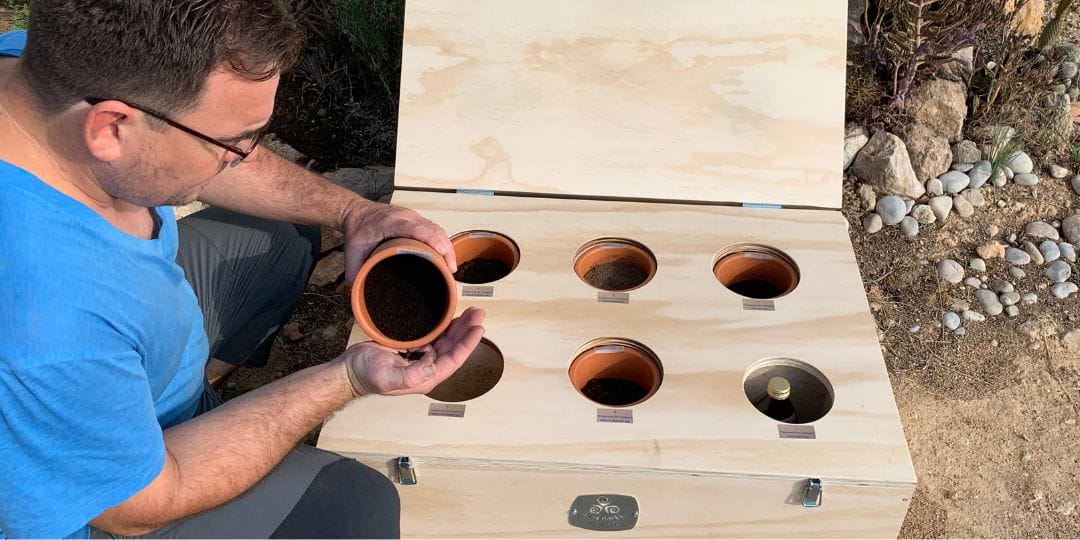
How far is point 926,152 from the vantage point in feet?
10.3

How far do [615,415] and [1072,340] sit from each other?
184 centimetres

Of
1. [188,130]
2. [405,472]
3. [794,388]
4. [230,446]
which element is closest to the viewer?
[188,130]

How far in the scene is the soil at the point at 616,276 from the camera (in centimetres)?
217

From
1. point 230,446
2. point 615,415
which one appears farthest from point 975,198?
point 230,446

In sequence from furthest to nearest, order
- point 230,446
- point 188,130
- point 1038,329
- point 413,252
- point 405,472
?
point 1038,329
point 413,252
point 405,472
point 230,446
point 188,130

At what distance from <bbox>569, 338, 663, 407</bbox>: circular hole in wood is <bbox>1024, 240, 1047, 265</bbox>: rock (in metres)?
1.80

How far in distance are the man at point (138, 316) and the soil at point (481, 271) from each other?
0.31m

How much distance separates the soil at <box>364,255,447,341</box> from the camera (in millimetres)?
1897

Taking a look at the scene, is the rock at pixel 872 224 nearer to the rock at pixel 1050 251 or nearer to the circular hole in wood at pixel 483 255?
the rock at pixel 1050 251

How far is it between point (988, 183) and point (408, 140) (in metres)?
2.15

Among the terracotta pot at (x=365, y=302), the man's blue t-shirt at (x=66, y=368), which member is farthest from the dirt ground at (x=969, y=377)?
the man's blue t-shirt at (x=66, y=368)

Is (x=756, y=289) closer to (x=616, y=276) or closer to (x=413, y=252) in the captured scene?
(x=616, y=276)

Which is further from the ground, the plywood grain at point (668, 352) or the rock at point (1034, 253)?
the plywood grain at point (668, 352)

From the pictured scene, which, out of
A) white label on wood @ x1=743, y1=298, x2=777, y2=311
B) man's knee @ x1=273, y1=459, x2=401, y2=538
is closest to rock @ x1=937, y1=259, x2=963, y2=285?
white label on wood @ x1=743, y1=298, x2=777, y2=311
